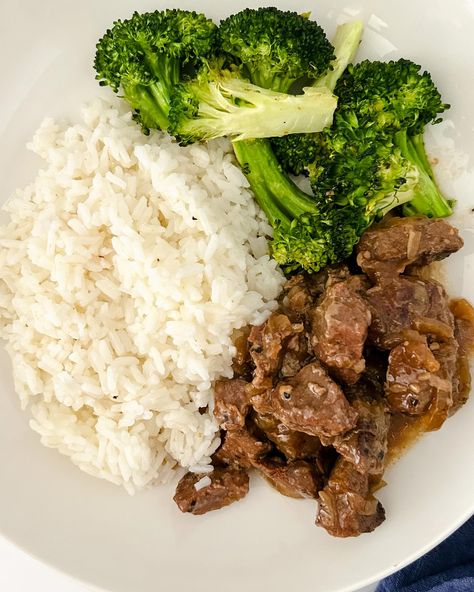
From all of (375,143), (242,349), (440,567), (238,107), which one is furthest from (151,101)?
(440,567)

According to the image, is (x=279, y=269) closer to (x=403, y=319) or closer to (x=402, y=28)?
(x=403, y=319)

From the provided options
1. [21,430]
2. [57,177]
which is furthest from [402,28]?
[21,430]

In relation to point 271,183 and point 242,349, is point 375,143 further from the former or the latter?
point 242,349

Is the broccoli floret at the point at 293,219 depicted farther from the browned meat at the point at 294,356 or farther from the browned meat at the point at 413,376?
the browned meat at the point at 413,376

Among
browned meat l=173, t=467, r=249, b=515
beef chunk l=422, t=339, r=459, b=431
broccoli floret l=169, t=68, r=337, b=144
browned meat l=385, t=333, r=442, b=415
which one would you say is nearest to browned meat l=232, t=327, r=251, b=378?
browned meat l=173, t=467, r=249, b=515

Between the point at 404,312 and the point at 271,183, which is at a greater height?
the point at 271,183

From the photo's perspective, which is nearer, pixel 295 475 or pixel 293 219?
pixel 295 475
